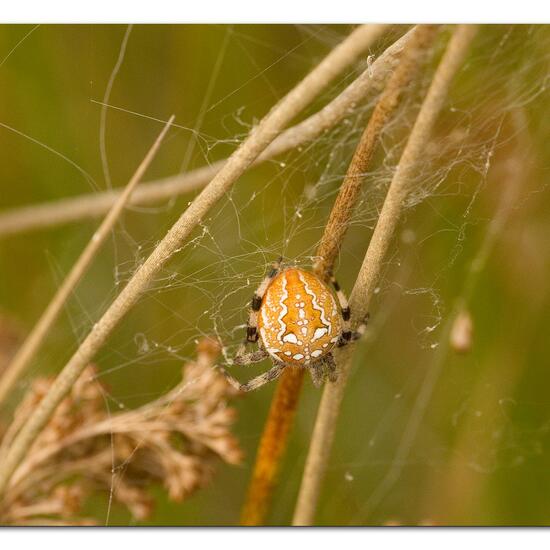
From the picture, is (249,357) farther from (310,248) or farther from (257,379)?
(310,248)

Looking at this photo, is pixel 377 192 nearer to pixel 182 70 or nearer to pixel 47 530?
pixel 182 70

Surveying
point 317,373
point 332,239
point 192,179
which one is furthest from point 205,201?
point 317,373

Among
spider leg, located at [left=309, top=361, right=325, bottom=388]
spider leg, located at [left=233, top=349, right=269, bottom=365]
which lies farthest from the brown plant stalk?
spider leg, located at [left=233, top=349, right=269, bottom=365]

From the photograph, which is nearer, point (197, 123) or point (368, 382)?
point (197, 123)

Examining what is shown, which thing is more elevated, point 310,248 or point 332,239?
point 310,248
